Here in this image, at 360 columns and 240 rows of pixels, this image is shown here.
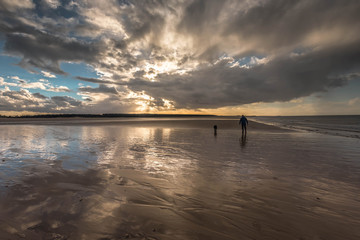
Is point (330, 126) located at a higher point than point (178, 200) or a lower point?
higher

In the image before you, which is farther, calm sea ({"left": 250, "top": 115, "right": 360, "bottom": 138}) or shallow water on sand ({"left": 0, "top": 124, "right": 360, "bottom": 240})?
calm sea ({"left": 250, "top": 115, "right": 360, "bottom": 138})

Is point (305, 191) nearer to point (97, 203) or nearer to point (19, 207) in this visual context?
point (97, 203)

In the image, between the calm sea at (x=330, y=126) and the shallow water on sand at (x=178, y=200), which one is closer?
the shallow water on sand at (x=178, y=200)

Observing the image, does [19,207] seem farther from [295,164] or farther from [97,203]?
[295,164]

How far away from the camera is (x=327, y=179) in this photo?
21.9ft

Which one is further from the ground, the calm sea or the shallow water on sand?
the calm sea

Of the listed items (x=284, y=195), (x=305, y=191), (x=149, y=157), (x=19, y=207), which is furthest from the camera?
(x=149, y=157)

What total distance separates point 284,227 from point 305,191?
9.01 feet

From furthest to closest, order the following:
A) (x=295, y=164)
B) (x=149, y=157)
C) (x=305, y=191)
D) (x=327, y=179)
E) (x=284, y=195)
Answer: (x=149, y=157) → (x=295, y=164) → (x=327, y=179) → (x=305, y=191) → (x=284, y=195)

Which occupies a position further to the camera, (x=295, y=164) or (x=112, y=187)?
(x=295, y=164)

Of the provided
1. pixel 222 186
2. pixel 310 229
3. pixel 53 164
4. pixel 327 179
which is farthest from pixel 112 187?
pixel 327 179

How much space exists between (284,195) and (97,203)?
5703mm

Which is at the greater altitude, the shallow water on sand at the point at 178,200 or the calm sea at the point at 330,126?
the calm sea at the point at 330,126

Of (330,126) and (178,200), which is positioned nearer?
(178,200)
